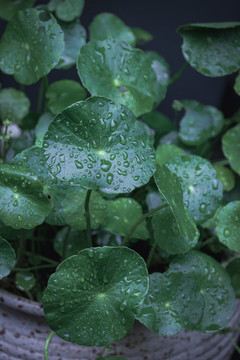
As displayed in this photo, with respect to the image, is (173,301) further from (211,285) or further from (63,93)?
(63,93)

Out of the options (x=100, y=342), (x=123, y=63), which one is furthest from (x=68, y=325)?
(x=123, y=63)

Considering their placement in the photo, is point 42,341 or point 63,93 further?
point 63,93

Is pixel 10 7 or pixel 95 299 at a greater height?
pixel 10 7

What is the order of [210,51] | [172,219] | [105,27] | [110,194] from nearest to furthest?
[110,194] → [172,219] → [210,51] → [105,27]

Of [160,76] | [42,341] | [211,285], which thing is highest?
[160,76]

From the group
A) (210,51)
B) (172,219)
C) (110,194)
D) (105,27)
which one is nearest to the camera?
(110,194)

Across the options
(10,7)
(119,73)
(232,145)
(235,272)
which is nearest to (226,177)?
(232,145)

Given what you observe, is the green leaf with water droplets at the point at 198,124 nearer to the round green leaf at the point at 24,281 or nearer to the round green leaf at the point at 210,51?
the round green leaf at the point at 210,51
